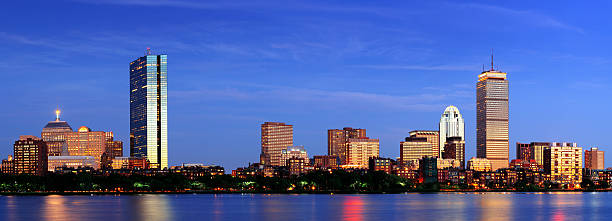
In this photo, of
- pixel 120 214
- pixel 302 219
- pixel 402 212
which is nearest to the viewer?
pixel 302 219

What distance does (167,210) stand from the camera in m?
139

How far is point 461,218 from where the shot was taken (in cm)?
12019

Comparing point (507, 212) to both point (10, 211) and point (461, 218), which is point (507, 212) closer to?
point (461, 218)

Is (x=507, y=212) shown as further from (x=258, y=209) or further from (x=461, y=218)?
(x=258, y=209)

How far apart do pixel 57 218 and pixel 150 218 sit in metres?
12.0

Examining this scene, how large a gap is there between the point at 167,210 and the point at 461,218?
151ft

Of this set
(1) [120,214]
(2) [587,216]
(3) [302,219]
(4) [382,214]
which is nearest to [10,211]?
(1) [120,214]

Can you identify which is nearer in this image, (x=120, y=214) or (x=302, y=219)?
(x=302, y=219)

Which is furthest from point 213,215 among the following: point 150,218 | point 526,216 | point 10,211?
point 526,216

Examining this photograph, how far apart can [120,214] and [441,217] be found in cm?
4436

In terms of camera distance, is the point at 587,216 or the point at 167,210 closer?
the point at 587,216

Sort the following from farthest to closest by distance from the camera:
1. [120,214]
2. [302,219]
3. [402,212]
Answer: [402,212]
[120,214]
[302,219]

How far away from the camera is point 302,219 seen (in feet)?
377

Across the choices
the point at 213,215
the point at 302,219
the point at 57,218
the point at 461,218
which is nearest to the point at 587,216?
the point at 461,218
